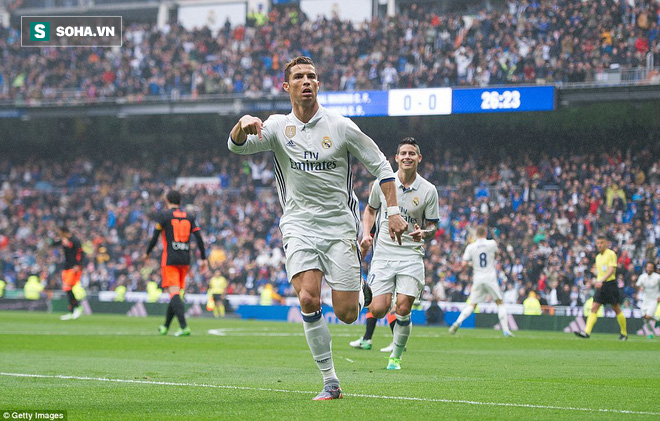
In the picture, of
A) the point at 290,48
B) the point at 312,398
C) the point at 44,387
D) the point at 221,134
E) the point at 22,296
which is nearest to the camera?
the point at 312,398

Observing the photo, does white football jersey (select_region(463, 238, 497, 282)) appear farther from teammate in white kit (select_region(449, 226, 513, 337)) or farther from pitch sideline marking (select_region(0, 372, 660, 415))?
pitch sideline marking (select_region(0, 372, 660, 415))

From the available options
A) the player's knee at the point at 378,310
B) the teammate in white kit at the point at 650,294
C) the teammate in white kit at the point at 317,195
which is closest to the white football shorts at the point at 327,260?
the teammate in white kit at the point at 317,195

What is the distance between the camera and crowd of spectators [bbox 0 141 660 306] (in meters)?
29.1

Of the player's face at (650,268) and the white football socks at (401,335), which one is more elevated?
the white football socks at (401,335)

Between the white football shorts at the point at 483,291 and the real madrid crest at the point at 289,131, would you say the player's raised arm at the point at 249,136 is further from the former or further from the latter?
the white football shorts at the point at 483,291

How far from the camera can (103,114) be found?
3975 centimetres

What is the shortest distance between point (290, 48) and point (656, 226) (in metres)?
16.6

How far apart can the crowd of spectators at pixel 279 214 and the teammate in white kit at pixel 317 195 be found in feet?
67.2

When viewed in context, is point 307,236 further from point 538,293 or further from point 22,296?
point 22,296


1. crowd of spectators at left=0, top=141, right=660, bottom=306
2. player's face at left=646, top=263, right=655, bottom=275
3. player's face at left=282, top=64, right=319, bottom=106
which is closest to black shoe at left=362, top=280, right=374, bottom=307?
player's face at left=282, top=64, right=319, bottom=106

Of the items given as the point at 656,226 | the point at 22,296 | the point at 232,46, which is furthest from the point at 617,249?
the point at 22,296

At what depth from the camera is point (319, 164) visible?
24.5 ft

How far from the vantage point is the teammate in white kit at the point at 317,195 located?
7340 mm

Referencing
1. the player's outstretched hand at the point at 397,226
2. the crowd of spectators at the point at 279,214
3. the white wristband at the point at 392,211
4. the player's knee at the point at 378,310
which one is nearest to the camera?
the player's outstretched hand at the point at 397,226
